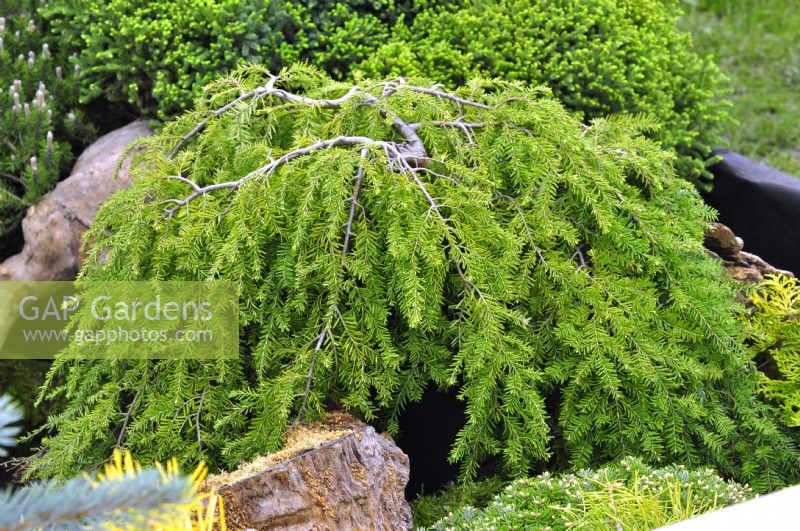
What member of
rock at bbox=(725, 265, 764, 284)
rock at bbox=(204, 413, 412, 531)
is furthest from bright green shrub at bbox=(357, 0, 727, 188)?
rock at bbox=(204, 413, 412, 531)

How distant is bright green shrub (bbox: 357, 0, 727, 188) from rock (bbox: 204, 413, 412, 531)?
78.2 inches

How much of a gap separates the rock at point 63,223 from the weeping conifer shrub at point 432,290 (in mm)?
820

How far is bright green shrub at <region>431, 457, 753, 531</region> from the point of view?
240 centimetres

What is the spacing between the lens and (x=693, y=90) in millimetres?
4387

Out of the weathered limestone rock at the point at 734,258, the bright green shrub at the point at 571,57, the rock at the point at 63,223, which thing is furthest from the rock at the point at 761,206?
the rock at the point at 63,223

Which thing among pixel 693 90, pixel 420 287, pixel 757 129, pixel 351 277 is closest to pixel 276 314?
pixel 351 277

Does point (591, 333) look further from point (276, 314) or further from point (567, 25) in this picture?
point (567, 25)

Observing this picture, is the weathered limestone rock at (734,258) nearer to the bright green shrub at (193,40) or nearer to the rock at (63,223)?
the bright green shrub at (193,40)

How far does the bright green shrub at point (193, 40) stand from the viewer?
13.3ft

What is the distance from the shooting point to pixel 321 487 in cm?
240

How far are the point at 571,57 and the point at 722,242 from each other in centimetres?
111

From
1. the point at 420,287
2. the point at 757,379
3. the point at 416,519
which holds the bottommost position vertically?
the point at 416,519

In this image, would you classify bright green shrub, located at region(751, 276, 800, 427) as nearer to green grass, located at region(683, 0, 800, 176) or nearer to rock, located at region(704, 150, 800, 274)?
rock, located at region(704, 150, 800, 274)

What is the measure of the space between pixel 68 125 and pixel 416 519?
268 centimetres
